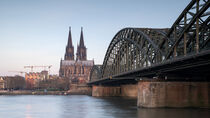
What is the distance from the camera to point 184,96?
56.7 m

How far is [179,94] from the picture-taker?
56.3 m

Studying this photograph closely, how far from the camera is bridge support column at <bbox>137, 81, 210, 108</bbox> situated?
56.3 meters

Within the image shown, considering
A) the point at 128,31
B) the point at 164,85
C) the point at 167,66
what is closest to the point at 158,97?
the point at 164,85

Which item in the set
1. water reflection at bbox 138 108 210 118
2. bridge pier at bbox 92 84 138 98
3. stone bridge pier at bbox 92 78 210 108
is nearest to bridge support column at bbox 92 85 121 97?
bridge pier at bbox 92 84 138 98

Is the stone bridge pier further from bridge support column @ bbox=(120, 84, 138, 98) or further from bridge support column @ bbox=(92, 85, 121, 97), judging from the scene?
bridge support column @ bbox=(92, 85, 121, 97)

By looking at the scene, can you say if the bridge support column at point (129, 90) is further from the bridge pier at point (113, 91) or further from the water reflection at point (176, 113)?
the water reflection at point (176, 113)

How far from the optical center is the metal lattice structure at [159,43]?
4922cm

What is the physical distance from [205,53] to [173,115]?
12054 mm

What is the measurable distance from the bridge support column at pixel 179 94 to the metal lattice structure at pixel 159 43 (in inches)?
162

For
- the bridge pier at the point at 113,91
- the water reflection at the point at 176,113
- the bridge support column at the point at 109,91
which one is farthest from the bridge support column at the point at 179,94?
the bridge support column at the point at 109,91

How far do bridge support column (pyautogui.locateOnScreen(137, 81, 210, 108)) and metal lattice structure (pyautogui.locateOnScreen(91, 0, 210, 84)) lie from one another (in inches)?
162

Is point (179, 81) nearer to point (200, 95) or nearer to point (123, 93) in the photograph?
point (200, 95)

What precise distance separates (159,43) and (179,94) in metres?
12.8

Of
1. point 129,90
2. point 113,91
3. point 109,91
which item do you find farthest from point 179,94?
point 109,91
